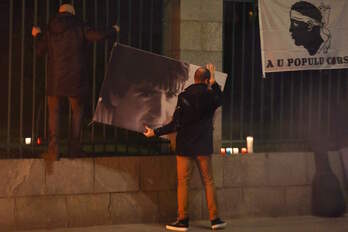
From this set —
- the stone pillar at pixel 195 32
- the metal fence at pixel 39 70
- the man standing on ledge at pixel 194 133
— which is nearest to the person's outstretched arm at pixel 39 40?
the metal fence at pixel 39 70

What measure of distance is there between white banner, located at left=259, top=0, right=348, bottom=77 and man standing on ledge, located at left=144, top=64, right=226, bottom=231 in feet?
5.26

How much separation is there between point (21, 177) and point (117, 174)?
45.5 inches

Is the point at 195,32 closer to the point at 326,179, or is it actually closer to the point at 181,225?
the point at 181,225

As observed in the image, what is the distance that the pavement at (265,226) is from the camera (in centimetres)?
828

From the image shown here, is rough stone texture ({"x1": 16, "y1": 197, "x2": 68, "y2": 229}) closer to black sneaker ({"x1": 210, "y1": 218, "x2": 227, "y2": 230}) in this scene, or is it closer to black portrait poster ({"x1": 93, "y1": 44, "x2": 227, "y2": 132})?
black portrait poster ({"x1": 93, "y1": 44, "x2": 227, "y2": 132})

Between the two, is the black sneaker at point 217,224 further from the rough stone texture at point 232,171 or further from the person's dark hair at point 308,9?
the person's dark hair at point 308,9

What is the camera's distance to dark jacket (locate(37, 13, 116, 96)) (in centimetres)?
813

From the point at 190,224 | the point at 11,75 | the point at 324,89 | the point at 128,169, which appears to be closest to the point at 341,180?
the point at 324,89

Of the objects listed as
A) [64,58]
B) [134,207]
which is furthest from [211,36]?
[134,207]

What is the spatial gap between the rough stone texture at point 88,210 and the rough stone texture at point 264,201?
189 centimetres

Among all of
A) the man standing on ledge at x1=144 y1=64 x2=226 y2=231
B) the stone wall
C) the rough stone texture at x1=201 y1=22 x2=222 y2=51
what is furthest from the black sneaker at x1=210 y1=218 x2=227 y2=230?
the rough stone texture at x1=201 y1=22 x2=222 y2=51

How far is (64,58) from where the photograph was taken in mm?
8141

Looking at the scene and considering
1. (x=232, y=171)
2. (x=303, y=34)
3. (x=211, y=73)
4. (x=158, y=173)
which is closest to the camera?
(x=211, y=73)

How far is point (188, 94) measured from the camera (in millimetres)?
8000
